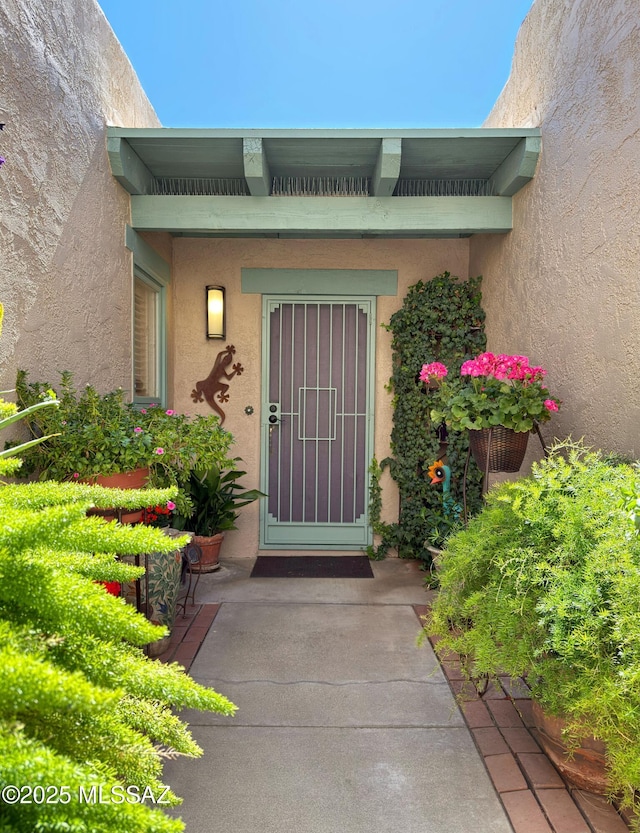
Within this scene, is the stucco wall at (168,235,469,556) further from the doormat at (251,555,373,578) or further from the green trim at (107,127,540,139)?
the green trim at (107,127,540,139)

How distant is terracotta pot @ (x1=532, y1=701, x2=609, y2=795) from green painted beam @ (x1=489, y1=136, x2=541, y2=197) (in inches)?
114

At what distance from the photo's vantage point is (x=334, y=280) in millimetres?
4754

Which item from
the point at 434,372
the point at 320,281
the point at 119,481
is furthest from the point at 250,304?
the point at 119,481

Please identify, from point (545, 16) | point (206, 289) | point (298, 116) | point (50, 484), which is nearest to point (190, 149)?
point (298, 116)

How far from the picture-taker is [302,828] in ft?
5.48

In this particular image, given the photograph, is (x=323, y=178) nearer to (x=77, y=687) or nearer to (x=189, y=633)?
(x=189, y=633)

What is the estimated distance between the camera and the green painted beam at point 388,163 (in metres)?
3.30

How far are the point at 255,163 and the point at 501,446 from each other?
221 centimetres

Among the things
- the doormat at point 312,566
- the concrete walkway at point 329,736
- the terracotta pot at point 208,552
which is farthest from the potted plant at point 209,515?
the concrete walkway at point 329,736

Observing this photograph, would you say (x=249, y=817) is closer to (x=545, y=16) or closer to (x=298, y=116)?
(x=298, y=116)

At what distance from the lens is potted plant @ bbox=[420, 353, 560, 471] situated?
2846 millimetres

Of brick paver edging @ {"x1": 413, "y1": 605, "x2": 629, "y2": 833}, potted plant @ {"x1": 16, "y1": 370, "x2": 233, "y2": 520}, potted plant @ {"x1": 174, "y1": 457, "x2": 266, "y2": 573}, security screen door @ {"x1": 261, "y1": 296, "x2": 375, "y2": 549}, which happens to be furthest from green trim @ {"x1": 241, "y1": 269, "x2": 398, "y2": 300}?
brick paver edging @ {"x1": 413, "y1": 605, "x2": 629, "y2": 833}

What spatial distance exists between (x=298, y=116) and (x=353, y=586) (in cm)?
320

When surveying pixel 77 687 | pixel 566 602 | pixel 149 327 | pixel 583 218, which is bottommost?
pixel 566 602
